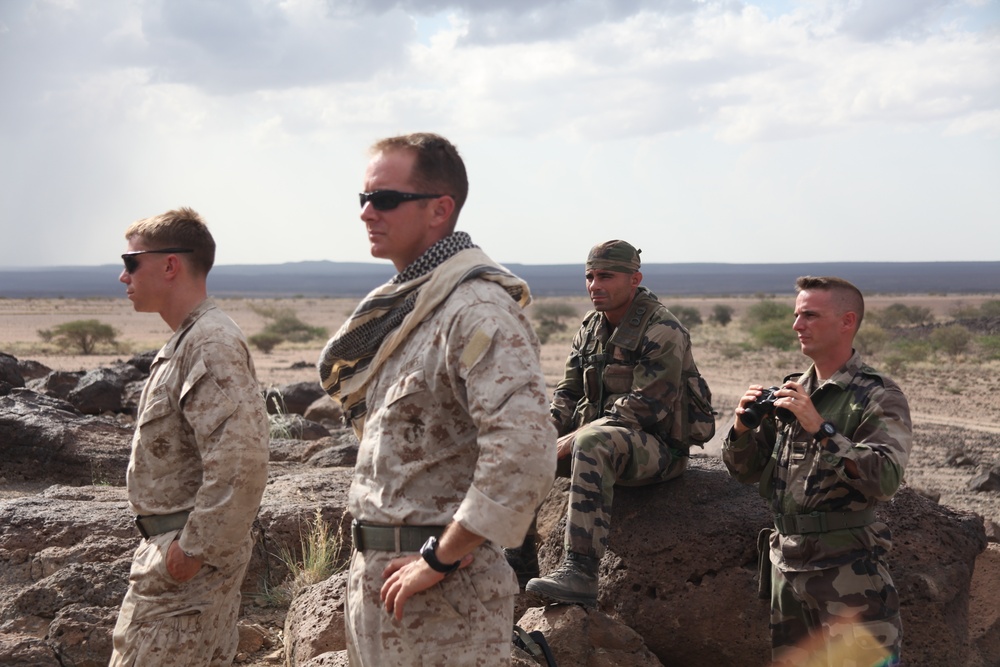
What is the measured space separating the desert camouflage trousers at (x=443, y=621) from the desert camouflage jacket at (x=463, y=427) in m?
0.15

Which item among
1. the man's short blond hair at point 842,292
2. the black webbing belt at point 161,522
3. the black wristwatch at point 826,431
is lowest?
the black webbing belt at point 161,522

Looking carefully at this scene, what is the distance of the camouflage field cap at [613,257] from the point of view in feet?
17.9

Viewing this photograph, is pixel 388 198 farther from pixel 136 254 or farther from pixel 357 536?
pixel 136 254

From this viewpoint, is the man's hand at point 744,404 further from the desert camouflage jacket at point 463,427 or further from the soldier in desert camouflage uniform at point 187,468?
the soldier in desert camouflage uniform at point 187,468

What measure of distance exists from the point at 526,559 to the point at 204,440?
2583mm

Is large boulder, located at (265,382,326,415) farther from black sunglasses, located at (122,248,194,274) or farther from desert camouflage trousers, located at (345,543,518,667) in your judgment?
desert camouflage trousers, located at (345,543,518,667)

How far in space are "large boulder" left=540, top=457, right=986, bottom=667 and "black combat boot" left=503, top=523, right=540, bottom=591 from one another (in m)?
0.37

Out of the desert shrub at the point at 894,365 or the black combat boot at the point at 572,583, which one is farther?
the desert shrub at the point at 894,365

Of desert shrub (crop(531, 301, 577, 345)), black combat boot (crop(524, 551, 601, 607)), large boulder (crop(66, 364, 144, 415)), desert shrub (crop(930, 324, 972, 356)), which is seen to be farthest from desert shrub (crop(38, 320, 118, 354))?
black combat boot (crop(524, 551, 601, 607))

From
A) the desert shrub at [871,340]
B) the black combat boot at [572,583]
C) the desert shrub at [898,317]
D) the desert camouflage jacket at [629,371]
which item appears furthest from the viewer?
the desert shrub at [898,317]

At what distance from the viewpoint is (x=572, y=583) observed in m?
4.60

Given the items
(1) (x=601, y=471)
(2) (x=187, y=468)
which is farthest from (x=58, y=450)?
(2) (x=187, y=468)

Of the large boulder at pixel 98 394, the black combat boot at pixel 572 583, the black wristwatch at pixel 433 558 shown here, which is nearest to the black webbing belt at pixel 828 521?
the black combat boot at pixel 572 583

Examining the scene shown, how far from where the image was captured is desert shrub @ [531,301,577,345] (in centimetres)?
4508
